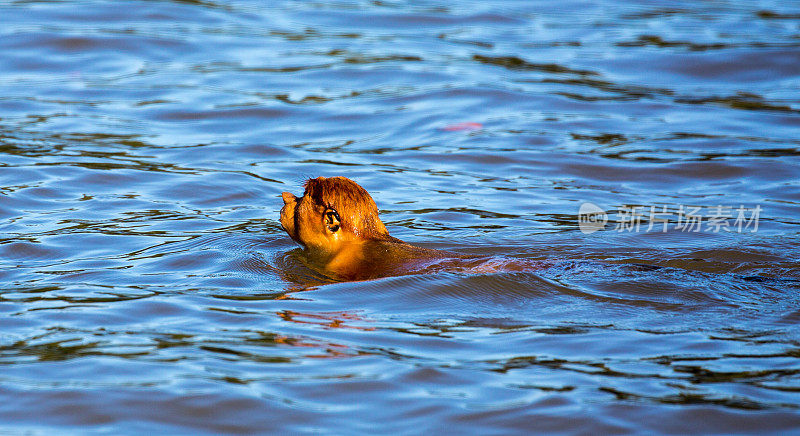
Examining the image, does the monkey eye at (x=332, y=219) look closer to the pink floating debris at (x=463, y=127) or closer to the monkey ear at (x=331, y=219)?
the monkey ear at (x=331, y=219)

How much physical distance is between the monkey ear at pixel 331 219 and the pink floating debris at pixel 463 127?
4.70m

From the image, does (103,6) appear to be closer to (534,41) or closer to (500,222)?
(534,41)

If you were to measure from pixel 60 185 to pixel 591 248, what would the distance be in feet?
15.1

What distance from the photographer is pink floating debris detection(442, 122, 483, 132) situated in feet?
36.3

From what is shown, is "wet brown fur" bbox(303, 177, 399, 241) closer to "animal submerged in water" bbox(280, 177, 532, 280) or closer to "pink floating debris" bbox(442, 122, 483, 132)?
"animal submerged in water" bbox(280, 177, 532, 280)

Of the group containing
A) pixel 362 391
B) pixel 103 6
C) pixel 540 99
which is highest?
pixel 103 6

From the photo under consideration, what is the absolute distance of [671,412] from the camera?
4348 mm

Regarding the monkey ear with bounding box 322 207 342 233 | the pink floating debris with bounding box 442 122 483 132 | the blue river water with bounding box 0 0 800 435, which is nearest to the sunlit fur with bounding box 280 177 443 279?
the monkey ear with bounding box 322 207 342 233

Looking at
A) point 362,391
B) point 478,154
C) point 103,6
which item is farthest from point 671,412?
point 103,6

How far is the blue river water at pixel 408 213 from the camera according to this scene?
4.58 metres

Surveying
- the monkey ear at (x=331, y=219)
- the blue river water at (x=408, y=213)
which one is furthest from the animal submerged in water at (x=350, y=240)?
the blue river water at (x=408, y=213)

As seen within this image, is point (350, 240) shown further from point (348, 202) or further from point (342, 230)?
point (348, 202)

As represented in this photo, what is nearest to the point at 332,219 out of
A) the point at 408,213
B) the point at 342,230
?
the point at 342,230

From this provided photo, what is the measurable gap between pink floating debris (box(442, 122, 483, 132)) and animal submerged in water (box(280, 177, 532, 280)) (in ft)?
14.6
